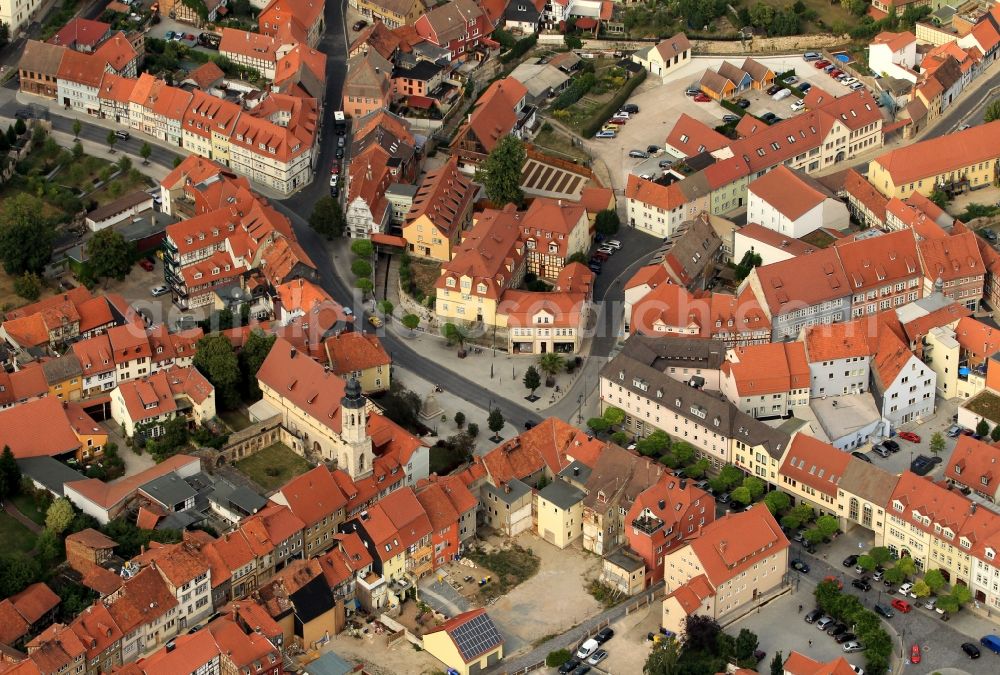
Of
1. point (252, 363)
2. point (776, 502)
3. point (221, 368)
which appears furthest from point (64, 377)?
point (776, 502)

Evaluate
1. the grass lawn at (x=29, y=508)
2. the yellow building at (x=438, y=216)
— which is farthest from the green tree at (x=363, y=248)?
the grass lawn at (x=29, y=508)

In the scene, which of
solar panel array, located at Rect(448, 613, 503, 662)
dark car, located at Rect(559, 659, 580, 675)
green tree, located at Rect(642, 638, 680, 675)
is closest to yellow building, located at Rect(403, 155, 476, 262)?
solar panel array, located at Rect(448, 613, 503, 662)

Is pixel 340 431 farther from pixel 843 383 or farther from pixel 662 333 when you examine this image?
pixel 843 383

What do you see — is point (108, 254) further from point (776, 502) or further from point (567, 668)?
point (776, 502)

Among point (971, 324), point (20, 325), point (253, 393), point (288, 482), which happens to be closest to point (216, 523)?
point (288, 482)

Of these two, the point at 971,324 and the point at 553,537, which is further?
the point at 971,324

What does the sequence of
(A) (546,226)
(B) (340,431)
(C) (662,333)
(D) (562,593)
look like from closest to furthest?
(D) (562,593)
(B) (340,431)
(C) (662,333)
(A) (546,226)
